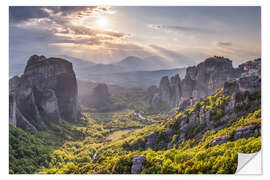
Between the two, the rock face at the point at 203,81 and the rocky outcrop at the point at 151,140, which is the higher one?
the rock face at the point at 203,81

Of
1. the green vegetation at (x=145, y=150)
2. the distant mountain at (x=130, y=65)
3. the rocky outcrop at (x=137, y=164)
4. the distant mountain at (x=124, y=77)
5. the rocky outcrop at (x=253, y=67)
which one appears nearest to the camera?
the green vegetation at (x=145, y=150)

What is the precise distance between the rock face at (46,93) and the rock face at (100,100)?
157 cm

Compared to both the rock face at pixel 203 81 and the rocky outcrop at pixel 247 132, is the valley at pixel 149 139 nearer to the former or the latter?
the rocky outcrop at pixel 247 132

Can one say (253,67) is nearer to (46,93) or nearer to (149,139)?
(149,139)

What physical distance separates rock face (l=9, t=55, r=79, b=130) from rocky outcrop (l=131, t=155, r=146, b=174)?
28.6ft

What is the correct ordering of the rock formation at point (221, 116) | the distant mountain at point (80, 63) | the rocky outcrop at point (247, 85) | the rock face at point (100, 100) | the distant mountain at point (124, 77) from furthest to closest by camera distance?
the rock face at point (100, 100) → the distant mountain at point (124, 77) → the distant mountain at point (80, 63) → the rocky outcrop at point (247, 85) → the rock formation at point (221, 116)

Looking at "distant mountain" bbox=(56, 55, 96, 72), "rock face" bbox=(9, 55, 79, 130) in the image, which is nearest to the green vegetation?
"rock face" bbox=(9, 55, 79, 130)

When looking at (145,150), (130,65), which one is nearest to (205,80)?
(130,65)

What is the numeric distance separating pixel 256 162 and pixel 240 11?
6.58 meters

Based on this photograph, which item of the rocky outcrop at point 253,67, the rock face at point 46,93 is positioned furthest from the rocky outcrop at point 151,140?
the rock face at point 46,93

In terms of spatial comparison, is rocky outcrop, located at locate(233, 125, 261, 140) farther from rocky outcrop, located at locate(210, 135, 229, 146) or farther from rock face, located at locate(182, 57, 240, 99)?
rock face, located at locate(182, 57, 240, 99)

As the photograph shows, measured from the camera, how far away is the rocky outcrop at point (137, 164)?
7.26 metres

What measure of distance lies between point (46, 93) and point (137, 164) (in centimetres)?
1612

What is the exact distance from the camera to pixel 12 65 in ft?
30.9
